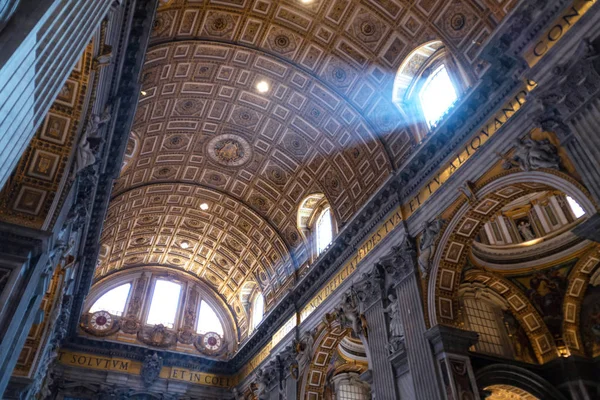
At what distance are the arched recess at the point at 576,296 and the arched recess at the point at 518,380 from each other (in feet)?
4.13

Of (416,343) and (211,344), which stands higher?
(211,344)

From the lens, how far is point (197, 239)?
2281cm

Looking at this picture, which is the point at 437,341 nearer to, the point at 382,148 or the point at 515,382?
the point at 515,382

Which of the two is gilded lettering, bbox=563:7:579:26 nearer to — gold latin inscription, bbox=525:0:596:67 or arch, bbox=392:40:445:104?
gold latin inscription, bbox=525:0:596:67

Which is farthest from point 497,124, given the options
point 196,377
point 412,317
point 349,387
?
point 196,377

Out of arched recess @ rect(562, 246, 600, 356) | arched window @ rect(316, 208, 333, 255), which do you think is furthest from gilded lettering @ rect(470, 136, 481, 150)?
arched window @ rect(316, 208, 333, 255)

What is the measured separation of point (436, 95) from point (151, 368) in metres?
16.6

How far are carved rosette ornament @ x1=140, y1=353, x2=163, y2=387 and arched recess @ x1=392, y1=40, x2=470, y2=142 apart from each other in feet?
50.2

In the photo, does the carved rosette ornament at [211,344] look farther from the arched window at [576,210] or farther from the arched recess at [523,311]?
the arched window at [576,210]

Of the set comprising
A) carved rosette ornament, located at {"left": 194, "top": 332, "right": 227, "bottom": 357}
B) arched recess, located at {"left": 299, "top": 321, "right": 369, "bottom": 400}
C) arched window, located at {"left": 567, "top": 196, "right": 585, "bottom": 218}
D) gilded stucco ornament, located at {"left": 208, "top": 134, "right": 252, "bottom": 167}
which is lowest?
arched recess, located at {"left": 299, "top": 321, "right": 369, "bottom": 400}

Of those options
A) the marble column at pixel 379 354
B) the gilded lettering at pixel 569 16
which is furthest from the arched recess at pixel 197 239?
the gilded lettering at pixel 569 16

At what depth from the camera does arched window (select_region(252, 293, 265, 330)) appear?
22233 millimetres

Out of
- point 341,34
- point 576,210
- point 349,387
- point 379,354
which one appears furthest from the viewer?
point 349,387

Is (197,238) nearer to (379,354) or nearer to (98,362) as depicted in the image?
(98,362)
